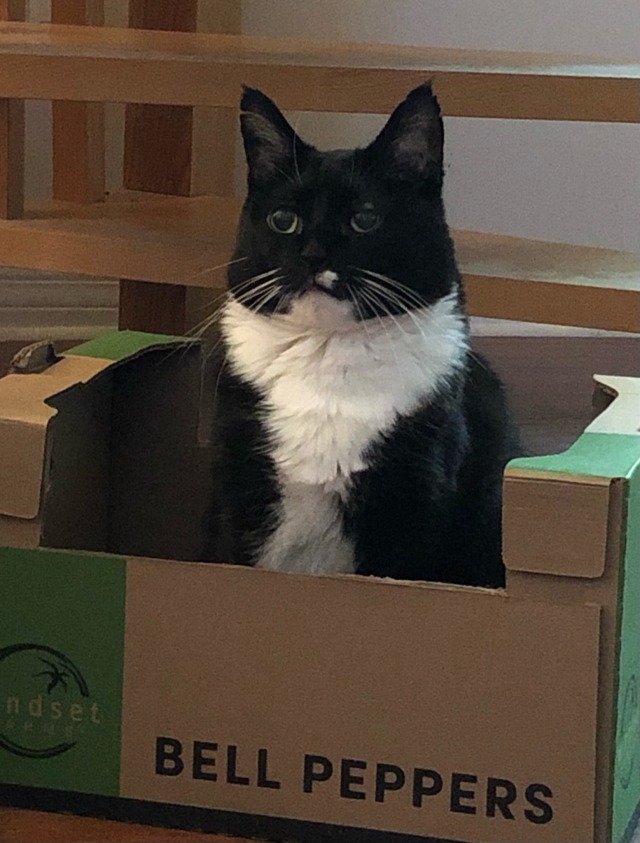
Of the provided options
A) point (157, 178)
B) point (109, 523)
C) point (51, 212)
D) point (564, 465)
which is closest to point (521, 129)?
point (157, 178)

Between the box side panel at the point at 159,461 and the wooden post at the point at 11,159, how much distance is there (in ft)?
1.14

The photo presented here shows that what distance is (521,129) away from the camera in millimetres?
2127

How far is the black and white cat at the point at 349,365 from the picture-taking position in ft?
3.25

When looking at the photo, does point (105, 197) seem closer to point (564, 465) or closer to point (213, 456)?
point (213, 456)

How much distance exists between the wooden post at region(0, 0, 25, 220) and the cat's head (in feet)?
1.82

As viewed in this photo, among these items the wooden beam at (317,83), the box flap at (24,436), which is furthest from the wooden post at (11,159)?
the box flap at (24,436)

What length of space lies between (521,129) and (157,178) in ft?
Answer: 2.08

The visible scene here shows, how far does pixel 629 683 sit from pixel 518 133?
139 centimetres

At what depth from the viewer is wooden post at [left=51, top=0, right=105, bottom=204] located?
1.74 metres

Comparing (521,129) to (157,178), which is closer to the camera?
(157,178)

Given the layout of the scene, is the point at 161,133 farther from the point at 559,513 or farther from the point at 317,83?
the point at 559,513

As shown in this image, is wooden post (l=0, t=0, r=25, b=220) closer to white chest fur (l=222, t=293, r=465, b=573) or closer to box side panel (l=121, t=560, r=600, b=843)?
white chest fur (l=222, t=293, r=465, b=573)

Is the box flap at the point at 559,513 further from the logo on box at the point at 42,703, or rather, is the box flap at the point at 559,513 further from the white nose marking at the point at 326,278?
the logo on box at the point at 42,703

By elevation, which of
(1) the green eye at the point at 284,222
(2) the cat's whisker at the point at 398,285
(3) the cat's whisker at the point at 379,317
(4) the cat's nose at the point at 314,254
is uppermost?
(1) the green eye at the point at 284,222
